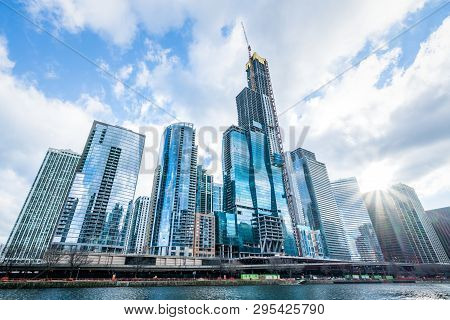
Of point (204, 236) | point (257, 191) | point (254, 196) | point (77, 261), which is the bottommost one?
point (77, 261)

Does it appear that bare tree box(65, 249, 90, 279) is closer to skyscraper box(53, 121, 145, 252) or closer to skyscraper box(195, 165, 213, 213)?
skyscraper box(53, 121, 145, 252)

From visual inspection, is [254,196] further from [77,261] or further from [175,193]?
[77,261]

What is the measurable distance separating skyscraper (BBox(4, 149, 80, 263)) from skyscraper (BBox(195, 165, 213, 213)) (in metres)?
77.6

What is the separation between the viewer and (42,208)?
129m

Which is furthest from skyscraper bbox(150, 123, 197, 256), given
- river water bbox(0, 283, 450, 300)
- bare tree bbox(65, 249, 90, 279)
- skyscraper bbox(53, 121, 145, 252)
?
river water bbox(0, 283, 450, 300)

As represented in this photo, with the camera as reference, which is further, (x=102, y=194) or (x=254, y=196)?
(x=254, y=196)

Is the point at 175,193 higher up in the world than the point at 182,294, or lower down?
higher up

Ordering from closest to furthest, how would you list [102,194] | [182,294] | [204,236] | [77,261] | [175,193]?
[182,294] < [77,261] < [102,194] < [204,236] < [175,193]

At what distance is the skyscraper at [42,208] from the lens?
386 feet

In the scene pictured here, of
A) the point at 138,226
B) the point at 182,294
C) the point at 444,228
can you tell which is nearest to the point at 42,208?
the point at 138,226

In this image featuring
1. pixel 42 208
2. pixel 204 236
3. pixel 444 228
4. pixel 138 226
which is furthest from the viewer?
pixel 444 228

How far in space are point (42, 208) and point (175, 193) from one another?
74.3 m

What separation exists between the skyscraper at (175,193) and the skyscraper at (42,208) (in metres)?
51.3
